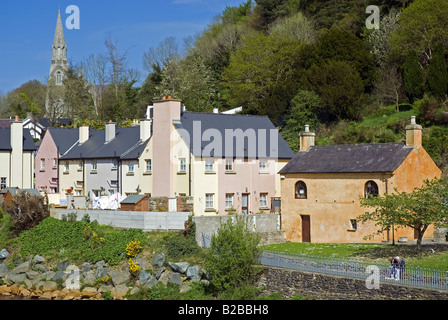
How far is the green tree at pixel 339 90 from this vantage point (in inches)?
2271

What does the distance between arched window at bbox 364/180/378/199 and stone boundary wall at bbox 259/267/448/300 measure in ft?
31.2

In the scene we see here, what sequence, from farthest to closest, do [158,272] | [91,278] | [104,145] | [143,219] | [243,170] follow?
[104,145] → [243,170] → [143,219] → [91,278] → [158,272]

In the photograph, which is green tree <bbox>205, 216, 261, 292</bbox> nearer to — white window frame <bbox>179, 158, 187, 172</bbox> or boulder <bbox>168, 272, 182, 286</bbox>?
Answer: boulder <bbox>168, 272, 182, 286</bbox>

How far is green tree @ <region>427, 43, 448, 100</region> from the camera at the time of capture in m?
55.4

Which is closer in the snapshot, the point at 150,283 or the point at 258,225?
the point at 150,283

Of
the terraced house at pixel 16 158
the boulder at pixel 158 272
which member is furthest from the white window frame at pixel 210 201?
the terraced house at pixel 16 158

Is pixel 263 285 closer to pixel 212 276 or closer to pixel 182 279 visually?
pixel 212 276

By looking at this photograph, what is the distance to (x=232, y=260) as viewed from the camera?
1273 inches

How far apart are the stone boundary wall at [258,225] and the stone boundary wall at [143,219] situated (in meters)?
1.23

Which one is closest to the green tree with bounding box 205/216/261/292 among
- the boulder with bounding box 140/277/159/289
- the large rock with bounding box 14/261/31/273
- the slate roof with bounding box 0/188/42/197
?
the boulder with bounding box 140/277/159/289

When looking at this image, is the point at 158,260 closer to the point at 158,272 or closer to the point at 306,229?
the point at 158,272

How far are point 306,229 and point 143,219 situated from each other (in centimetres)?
1059

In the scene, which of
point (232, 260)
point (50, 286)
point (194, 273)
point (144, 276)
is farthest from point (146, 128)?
point (232, 260)

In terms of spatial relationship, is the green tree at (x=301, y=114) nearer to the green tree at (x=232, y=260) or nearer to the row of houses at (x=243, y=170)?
the row of houses at (x=243, y=170)
